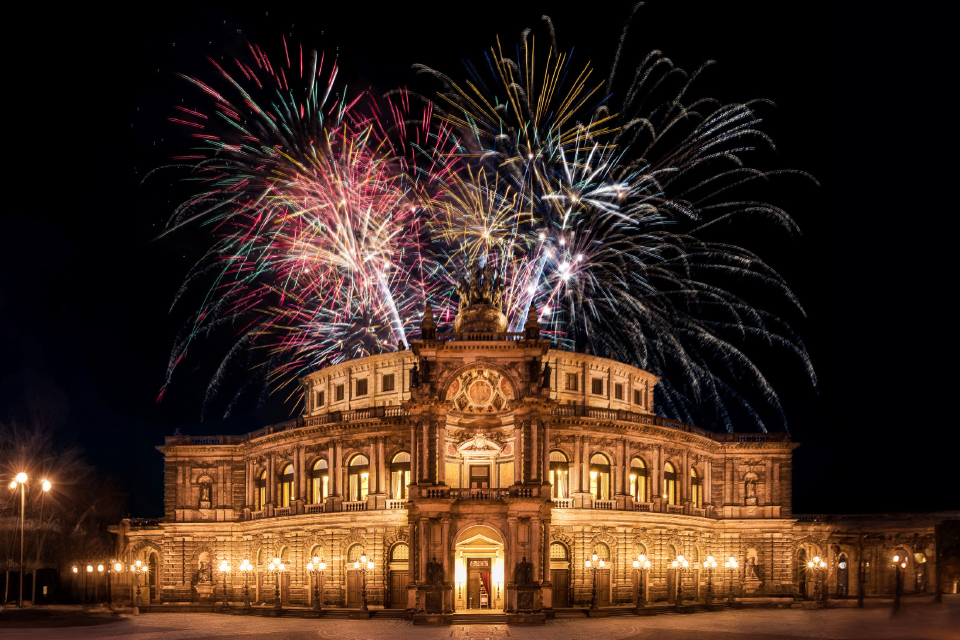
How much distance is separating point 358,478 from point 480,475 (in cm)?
953

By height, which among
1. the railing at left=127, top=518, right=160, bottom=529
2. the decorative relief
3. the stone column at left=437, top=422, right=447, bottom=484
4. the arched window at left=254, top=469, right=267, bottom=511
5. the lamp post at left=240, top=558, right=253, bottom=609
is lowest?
the lamp post at left=240, top=558, right=253, bottom=609

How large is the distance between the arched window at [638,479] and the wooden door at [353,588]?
20954mm

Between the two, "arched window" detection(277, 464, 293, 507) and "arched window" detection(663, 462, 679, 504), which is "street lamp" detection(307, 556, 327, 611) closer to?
"arched window" detection(277, 464, 293, 507)

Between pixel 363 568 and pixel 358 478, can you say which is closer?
pixel 363 568

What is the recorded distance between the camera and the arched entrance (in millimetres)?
68250

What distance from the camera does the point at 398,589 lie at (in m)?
70.9

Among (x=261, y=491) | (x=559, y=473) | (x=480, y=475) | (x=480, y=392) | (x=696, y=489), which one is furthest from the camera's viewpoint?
(x=261, y=491)

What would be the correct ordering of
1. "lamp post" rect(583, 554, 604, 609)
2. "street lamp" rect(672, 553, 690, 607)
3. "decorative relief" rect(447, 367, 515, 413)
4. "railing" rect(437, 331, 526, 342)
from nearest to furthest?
"railing" rect(437, 331, 526, 342), "decorative relief" rect(447, 367, 515, 413), "lamp post" rect(583, 554, 604, 609), "street lamp" rect(672, 553, 690, 607)

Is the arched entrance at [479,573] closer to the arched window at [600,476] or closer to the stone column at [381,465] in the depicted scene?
the stone column at [381,465]

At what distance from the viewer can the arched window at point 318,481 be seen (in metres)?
76.9

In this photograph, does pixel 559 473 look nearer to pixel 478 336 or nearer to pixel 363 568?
pixel 478 336

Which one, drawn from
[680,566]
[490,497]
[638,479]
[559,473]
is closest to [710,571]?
[680,566]

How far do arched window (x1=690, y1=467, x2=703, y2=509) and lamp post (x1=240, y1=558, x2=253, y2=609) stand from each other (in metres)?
34.4

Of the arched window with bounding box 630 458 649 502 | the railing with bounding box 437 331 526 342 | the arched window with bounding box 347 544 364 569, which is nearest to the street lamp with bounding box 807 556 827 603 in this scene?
the arched window with bounding box 630 458 649 502
